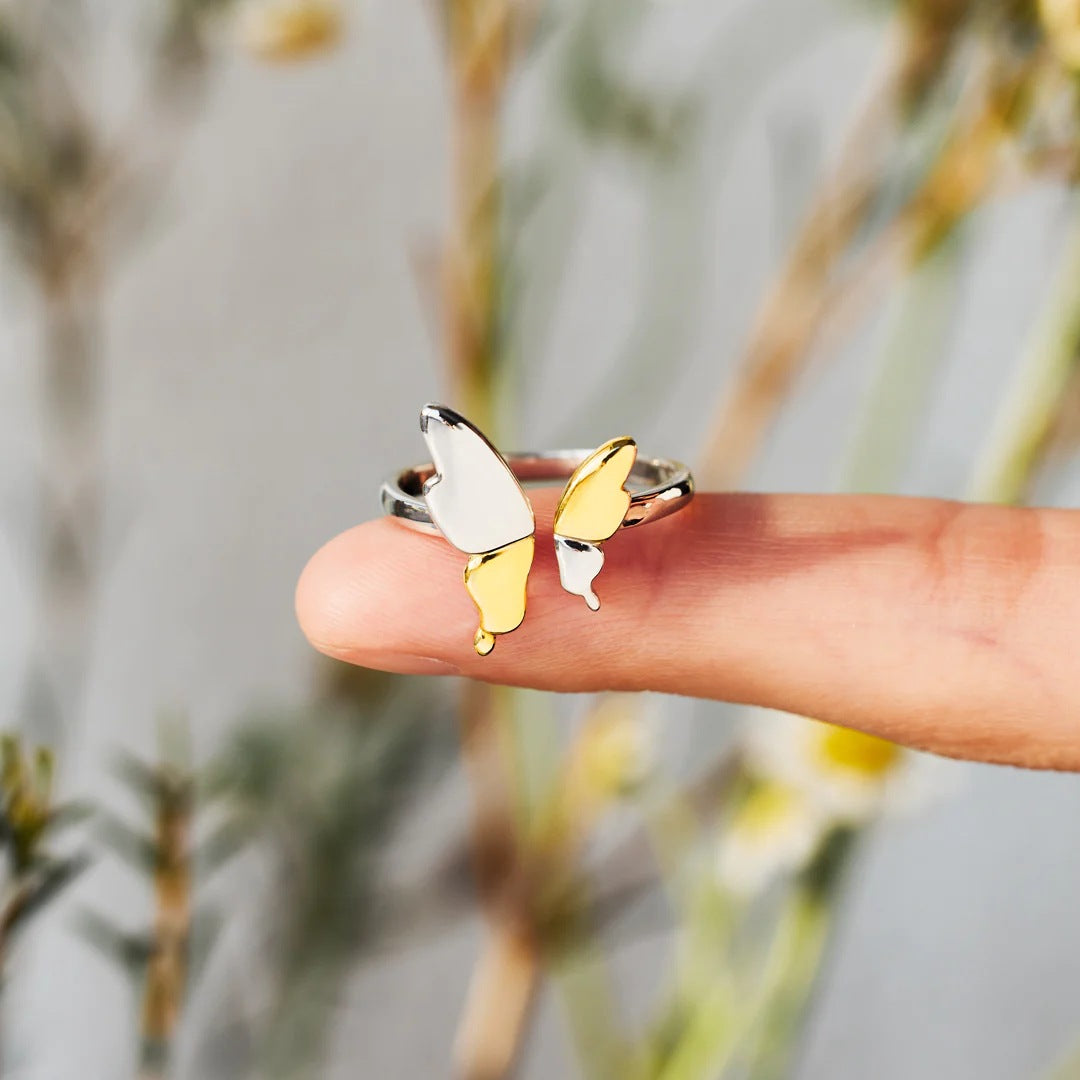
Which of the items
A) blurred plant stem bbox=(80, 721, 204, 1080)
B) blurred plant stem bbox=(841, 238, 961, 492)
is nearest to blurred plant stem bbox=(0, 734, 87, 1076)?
blurred plant stem bbox=(80, 721, 204, 1080)

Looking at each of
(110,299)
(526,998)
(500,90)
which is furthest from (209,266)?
(526,998)

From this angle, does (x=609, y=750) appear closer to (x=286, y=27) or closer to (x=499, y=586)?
(x=499, y=586)

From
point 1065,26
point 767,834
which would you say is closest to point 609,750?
point 767,834

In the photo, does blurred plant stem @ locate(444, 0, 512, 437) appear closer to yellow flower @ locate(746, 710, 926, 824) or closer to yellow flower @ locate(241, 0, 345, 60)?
yellow flower @ locate(241, 0, 345, 60)

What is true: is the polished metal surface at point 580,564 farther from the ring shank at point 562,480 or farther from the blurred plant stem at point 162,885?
the blurred plant stem at point 162,885

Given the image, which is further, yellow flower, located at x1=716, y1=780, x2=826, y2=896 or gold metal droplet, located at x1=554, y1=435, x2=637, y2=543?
yellow flower, located at x1=716, y1=780, x2=826, y2=896

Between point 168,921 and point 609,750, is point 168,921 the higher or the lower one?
the lower one
